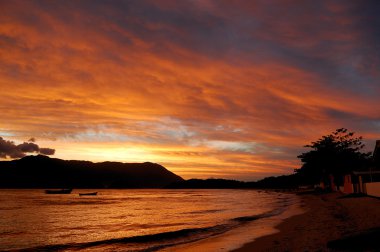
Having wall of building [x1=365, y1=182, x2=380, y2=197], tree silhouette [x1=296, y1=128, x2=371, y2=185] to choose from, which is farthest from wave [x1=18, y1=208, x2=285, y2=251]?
tree silhouette [x1=296, y1=128, x2=371, y2=185]

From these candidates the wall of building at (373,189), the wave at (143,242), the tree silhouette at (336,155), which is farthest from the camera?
the tree silhouette at (336,155)

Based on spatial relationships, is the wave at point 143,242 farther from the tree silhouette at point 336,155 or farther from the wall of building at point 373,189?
the tree silhouette at point 336,155

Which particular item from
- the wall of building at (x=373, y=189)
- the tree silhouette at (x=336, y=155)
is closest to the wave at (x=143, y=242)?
the wall of building at (x=373, y=189)

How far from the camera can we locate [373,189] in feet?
131

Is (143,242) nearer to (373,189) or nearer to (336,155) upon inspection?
(373,189)

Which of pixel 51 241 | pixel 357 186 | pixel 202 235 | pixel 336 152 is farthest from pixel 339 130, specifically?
Answer: pixel 51 241

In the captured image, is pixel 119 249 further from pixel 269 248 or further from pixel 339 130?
pixel 339 130

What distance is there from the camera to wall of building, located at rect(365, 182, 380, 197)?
125 feet

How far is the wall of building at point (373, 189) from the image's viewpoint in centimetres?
3810

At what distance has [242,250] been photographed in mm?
15031

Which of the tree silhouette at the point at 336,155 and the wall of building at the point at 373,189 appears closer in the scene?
the wall of building at the point at 373,189

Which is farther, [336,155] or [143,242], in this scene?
[336,155]

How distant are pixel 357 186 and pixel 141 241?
38880mm

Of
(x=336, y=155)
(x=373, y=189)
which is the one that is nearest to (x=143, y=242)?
(x=373, y=189)
